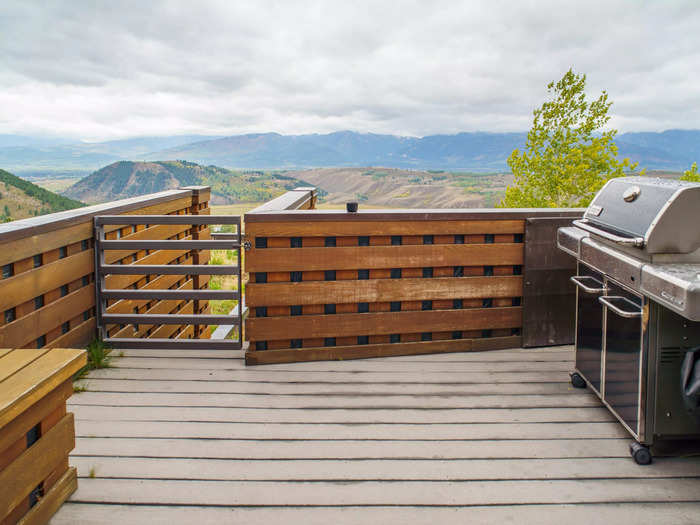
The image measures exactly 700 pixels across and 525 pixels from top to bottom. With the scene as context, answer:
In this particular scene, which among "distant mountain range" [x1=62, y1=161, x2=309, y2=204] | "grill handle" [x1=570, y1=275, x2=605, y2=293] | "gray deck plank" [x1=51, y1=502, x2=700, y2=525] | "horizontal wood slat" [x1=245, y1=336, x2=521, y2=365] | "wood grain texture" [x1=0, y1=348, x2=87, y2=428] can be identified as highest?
"distant mountain range" [x1=62, y1=161, x2=309, y2=204]

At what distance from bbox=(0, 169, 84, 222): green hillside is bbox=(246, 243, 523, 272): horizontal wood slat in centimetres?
2902

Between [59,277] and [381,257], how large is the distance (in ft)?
6.96

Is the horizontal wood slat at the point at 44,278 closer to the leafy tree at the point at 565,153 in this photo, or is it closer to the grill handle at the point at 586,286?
the grill handle at the point at 586,286

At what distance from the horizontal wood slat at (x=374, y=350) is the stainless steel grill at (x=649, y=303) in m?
1.11

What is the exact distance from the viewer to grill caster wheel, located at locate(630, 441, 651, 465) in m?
2.22

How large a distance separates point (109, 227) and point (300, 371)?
1.88m

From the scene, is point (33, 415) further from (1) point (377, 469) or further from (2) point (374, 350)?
(2) point (374, 350)

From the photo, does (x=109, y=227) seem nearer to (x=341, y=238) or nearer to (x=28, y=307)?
(x=28, y=307)

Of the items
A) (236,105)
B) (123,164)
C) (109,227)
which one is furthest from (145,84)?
(109,227)

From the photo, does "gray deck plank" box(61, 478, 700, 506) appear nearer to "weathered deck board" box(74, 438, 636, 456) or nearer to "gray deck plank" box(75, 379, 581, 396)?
"weathered deck board" box(74, 438, 636, 456)

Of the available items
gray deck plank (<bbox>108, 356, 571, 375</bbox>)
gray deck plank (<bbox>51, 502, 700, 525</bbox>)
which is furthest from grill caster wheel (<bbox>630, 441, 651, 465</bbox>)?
gray deck plank (<bbox>108, 356, 571, 375</bbox>)

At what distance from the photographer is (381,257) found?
3.47m

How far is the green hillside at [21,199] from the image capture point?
2841cm

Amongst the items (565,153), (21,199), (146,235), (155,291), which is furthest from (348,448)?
(21,199)
